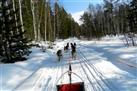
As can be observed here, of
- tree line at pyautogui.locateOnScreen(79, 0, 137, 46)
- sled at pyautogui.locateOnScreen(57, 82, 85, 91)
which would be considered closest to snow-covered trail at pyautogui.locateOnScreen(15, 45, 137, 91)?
sled at pyautogui.locateOnScreen(57, 82, 85, 91)

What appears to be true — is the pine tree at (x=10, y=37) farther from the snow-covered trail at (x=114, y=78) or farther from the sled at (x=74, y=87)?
the sled at (x=74, y=87)

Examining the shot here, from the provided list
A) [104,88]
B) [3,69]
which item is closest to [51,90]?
[104,88]

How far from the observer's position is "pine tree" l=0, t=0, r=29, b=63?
1029 inches

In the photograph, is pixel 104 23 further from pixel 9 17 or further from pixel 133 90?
pixel 133 90

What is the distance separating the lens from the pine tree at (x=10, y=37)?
1029 inches

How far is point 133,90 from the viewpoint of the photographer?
1330 centimetres

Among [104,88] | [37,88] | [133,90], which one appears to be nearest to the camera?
[133,90]

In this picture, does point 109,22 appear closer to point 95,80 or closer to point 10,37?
point 10,37

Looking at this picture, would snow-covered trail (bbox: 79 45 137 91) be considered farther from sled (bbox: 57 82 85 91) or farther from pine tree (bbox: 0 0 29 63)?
pine tree (bbox: 0 0 29 63)

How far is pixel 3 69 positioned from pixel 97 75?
6.54 m

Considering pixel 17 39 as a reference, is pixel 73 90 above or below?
below

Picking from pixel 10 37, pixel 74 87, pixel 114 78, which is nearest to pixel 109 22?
pixel 10 37

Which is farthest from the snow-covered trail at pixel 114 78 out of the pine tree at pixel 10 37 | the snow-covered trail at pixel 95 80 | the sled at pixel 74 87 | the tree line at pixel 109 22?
the tree line at pixel 109 22

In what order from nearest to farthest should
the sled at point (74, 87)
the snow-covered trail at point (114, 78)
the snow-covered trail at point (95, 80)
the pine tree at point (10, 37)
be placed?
the sled at point (74, 87)
the snow-covered trail at point (114, 78)
the snow-covered trail at point (95, 80)
the pine tree at point (10, 37)
